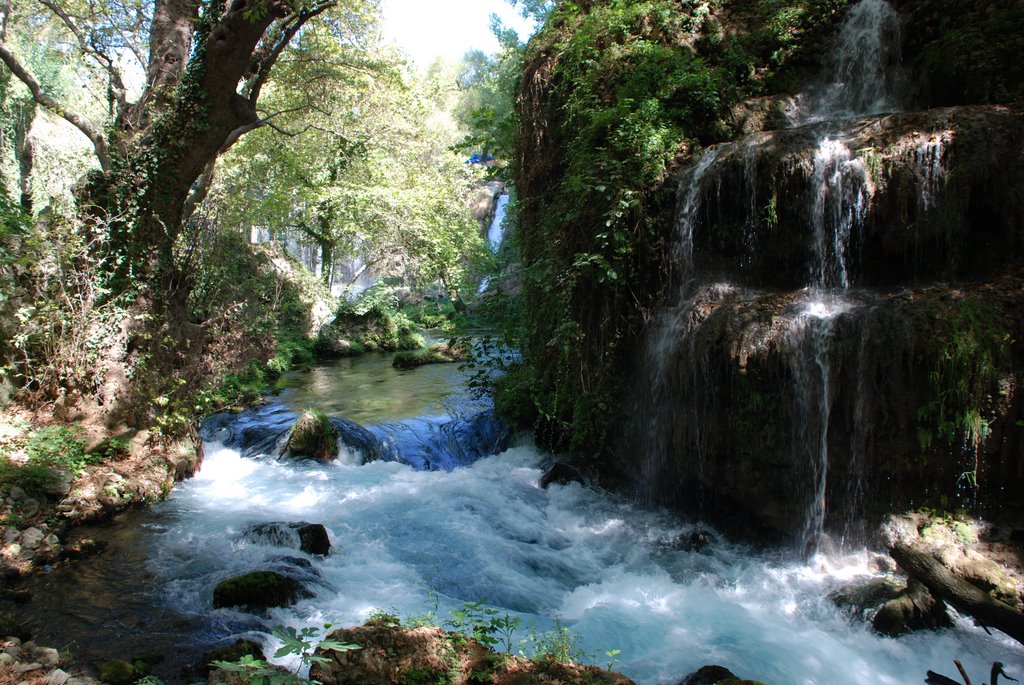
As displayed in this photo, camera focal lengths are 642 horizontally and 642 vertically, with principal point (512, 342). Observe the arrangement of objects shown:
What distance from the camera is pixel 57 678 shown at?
3510 millimetres

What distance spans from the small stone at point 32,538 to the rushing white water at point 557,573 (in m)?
0.92

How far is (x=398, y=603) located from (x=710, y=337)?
13.6 feet

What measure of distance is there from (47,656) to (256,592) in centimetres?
157

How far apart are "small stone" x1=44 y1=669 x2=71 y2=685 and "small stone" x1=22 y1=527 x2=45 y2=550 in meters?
2.79

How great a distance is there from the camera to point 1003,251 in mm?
6738

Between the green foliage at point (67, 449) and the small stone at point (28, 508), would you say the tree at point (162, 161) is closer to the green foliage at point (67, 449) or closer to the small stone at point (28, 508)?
the green foliage at point (67, 449)

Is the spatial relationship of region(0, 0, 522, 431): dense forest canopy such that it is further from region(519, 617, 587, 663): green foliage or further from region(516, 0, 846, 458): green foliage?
region(519, 617, 587, 663): green foliage

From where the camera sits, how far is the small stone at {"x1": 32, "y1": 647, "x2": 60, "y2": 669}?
384 centimetres

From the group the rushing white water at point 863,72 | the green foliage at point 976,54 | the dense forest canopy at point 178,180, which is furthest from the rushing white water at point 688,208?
the dense forest canopy at point 178,180

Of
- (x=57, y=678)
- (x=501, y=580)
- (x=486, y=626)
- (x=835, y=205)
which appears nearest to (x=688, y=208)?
(x=835, y=205)

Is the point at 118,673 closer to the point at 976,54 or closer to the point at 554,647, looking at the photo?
the point at 554,647

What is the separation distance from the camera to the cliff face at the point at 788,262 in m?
6.16

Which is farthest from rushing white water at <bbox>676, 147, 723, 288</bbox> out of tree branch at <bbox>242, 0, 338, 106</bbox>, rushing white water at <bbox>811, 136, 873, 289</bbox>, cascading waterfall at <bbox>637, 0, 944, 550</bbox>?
tree branch at <bbox>242, 0, 338, 106</bbox>

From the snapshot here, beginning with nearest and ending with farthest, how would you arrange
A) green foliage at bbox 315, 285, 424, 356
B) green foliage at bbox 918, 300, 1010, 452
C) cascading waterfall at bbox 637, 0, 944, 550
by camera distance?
green foliage at bbox 918, 300, 1010, 452 < cascading waterfall at bbox 637, 0, 944, 550 < green foliage at bbox 315, 285, 424, 356
